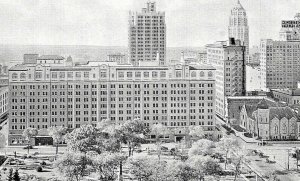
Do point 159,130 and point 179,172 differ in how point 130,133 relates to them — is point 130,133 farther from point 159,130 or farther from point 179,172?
point 179,172

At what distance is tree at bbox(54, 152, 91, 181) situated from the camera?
12812 cm

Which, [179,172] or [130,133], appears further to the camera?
[130,133]

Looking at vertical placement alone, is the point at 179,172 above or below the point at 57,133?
below

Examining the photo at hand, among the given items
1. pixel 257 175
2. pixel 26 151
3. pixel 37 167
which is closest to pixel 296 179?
pixel 257 175

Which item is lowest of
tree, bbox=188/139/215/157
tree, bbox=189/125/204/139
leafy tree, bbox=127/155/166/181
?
leafy tree, bbox=127/155/166/181

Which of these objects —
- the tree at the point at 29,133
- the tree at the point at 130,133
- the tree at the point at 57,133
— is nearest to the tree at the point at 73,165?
the tree at the point at 130,133

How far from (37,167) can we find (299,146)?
92364 mm

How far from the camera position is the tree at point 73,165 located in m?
128

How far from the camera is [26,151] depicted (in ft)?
614

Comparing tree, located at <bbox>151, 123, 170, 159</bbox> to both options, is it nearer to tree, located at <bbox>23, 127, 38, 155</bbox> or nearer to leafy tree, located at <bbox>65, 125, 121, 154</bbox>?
leafy tree, located at <bbox>65, 125, 121, 154</bbox>

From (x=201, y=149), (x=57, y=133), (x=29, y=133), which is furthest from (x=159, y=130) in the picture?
(x=29, y=133)

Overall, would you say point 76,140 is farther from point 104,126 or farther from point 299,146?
point 299,146

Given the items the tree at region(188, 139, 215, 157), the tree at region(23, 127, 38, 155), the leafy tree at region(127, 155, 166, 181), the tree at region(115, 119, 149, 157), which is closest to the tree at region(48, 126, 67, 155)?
the tree at region(23, 127, 38, 155)

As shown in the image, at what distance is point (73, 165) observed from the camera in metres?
129
